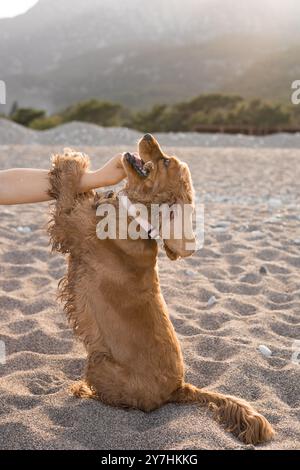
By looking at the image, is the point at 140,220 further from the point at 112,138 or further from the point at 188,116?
the point at 188,116

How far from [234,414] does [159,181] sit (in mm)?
1274

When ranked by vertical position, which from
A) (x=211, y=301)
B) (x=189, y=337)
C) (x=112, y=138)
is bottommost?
(x=189, y=337)

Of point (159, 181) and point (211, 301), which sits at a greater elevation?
point (159, 181)

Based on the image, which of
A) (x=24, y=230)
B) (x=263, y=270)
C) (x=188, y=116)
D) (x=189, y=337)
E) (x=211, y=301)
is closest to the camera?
(x=189, y=337)

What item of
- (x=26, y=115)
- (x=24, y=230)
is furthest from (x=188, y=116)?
(x=24, y=230)

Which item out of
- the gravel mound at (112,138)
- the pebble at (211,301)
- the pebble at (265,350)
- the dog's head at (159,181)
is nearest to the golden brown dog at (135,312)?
the dog's head at (159,181)

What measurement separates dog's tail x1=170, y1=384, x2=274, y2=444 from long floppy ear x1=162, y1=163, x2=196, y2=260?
2.54 ft

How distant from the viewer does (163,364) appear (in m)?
3.12

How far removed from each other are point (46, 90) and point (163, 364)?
317 feet

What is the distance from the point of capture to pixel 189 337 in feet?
13.7

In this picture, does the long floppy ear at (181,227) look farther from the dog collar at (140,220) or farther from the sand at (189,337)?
the sand at (189,337)

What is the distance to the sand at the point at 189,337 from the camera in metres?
2.89

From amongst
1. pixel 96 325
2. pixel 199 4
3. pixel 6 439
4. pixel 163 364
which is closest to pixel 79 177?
pixel 96 325

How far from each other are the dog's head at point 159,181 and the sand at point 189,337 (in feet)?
3.11
